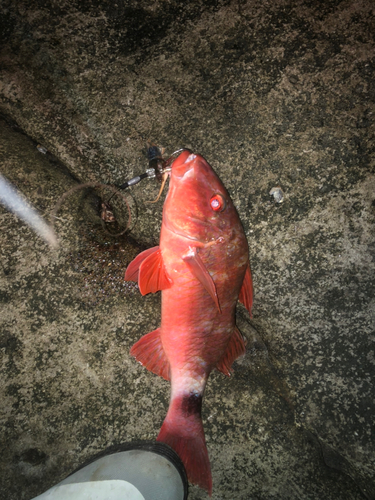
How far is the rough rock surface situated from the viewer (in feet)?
7.82

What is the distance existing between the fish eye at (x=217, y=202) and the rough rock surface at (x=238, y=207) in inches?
24.6

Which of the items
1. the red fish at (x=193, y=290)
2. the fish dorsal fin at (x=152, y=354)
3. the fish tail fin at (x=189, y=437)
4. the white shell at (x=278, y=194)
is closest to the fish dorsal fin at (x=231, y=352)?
the red fish at (x=193, y=290)

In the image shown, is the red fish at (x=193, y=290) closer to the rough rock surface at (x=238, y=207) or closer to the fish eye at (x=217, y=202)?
the fish eye at (x=217, y=202)

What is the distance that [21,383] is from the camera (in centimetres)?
240

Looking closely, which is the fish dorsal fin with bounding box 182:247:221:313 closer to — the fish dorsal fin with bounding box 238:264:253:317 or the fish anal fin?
the fish anal fin

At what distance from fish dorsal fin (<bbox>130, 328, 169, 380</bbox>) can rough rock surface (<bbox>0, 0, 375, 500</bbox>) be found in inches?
8.1

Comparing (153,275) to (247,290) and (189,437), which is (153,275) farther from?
(189,437)

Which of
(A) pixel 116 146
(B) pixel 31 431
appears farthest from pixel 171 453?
(A) pixel 116 146

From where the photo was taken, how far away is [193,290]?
1973 mm

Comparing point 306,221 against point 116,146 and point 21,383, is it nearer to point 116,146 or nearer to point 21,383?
point 116,146

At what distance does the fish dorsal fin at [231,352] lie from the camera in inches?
88.6

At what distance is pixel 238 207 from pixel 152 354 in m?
1.37

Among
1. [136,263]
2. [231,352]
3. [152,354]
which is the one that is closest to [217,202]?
[136,263]

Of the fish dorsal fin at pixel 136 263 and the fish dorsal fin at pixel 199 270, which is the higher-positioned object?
the fish dorsal fin at pixel 136 263
